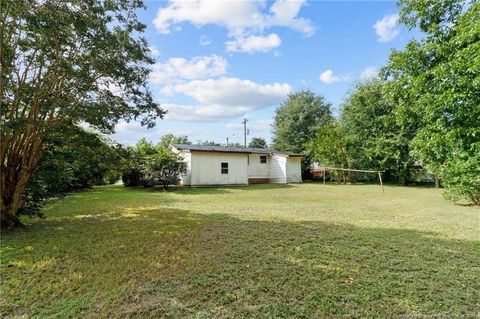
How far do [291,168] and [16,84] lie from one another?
1901 centimetres

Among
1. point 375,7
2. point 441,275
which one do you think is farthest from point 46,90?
point 375,7

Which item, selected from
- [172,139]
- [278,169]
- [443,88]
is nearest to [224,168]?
[278,169]

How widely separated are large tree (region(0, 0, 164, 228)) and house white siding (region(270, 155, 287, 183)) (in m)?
16.4

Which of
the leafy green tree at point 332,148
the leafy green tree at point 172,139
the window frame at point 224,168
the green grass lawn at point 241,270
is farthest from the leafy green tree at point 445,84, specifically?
the leafy green tree at point 172,139

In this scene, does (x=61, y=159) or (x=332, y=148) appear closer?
(x=61, y=159)

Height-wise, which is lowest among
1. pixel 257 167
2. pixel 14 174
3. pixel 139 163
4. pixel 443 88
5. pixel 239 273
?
pixel 239 273

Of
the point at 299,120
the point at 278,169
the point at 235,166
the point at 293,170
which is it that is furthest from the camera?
the point at 299,120

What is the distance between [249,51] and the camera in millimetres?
13047

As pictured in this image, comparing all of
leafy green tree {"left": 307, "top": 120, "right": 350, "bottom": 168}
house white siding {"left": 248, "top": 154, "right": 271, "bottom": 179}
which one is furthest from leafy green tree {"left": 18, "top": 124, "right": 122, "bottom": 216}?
leafy green tree {"left": 307, "top": 120, "right": 350, "bottom": 168}

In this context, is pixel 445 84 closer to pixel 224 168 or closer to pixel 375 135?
pixel 375 135

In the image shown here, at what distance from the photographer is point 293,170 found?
2236cm

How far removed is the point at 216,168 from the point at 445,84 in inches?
506

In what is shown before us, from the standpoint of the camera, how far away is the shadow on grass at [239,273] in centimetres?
280

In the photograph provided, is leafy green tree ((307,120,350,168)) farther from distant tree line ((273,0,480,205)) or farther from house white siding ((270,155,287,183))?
distant tree line ((273,0,480,205))
